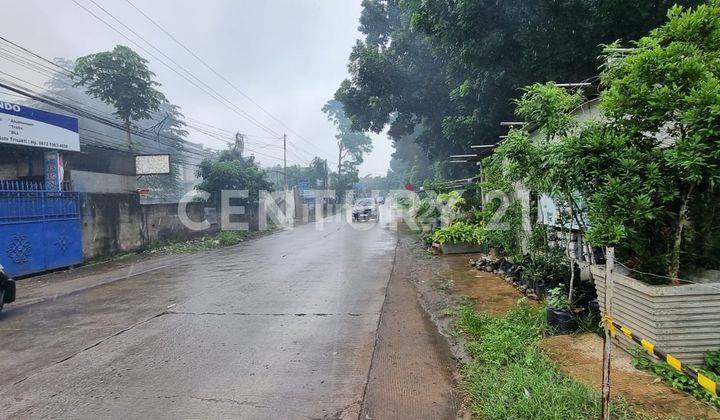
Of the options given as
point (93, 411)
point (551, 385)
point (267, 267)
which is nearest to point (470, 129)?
point (267, 267)

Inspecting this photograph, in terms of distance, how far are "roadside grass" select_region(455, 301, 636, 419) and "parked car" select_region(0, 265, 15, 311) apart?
7.57 metres

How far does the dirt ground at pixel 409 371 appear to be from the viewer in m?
3.30

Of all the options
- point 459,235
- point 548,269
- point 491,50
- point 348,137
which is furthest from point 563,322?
point 348,137

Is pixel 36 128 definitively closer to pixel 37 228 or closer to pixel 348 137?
pixel 37 228

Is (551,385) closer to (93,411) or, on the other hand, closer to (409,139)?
(93,411)

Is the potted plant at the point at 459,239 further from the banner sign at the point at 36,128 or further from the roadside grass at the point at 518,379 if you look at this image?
the banner sign at the point at 36,128

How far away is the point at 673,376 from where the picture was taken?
3229 mm

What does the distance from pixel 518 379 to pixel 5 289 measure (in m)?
8.14

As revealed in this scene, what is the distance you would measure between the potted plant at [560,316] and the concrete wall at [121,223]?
44.2 ft

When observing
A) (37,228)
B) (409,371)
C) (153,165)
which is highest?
(153,165)

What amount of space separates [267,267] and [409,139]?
38241 millimetres

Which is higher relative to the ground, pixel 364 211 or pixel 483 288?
pixel 364 211

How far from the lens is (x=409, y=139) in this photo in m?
46.4

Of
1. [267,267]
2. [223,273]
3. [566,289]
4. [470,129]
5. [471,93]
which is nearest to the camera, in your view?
[566,289]
